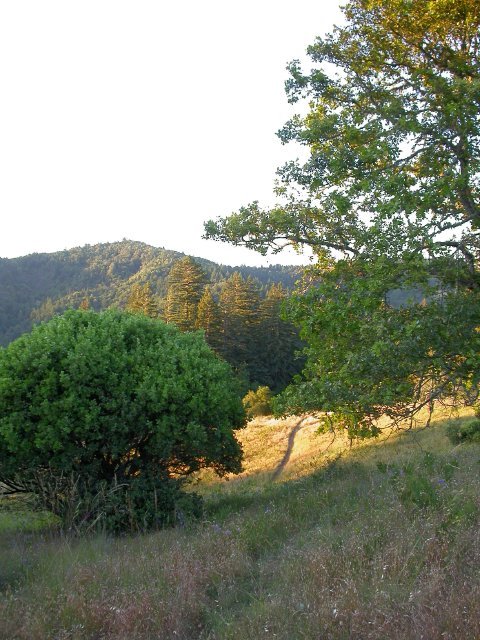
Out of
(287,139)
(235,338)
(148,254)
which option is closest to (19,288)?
(148,254)

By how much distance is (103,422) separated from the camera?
7.14 meters

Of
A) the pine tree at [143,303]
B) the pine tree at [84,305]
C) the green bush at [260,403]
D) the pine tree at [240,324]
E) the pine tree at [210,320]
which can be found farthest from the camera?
the pine tree at [240,324]

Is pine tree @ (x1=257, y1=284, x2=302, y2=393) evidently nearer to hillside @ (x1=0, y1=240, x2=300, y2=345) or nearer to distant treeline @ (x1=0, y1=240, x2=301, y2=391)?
distant treeline @ (x1=0, y1=240, x2=301, y2=391)

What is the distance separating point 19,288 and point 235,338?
92811mm

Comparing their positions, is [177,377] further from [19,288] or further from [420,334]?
[19,288]

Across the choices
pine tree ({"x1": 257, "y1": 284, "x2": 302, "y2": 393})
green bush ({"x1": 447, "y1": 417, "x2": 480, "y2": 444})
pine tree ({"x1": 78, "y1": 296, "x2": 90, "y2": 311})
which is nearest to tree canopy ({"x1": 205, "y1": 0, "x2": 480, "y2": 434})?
pine tree ({"x1": 78, "y1": 296, "x2": 90, "y2": 311})

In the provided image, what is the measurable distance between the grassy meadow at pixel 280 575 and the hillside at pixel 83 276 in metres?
82.8

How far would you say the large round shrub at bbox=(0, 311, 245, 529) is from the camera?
23.1 feet

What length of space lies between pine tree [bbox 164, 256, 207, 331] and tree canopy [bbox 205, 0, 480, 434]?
34.1m

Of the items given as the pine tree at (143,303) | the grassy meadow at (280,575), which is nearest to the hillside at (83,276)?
the pine tree at (143,303)

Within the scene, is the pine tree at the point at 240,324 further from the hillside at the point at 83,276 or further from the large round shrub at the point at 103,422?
the hillside at the point at 83,276

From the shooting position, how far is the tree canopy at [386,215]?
611cm

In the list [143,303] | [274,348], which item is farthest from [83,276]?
[274,348]

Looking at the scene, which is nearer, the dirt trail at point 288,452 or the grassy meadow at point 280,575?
the grassy meadow at point 280,575
